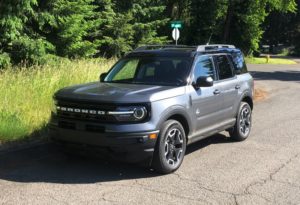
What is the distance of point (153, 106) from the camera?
6480 mm

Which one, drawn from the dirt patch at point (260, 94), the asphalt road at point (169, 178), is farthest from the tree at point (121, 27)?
the asphalt road at point (169, 178)

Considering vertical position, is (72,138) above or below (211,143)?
above

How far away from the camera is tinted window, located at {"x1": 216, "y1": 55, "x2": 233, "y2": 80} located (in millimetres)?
8445

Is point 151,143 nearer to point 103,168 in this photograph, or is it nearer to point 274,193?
point 103,168

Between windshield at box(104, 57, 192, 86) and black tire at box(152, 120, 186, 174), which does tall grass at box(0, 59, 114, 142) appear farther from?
black tire at box(152, 120, 186, 174)

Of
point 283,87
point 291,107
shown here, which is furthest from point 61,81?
point 283,87

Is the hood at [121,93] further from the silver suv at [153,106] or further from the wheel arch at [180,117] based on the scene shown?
the wheel arch at [180,117]

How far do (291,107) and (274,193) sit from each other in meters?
8.54

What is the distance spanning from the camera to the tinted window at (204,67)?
7.71 meters

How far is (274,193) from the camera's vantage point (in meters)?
5.99

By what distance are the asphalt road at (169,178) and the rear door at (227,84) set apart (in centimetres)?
67

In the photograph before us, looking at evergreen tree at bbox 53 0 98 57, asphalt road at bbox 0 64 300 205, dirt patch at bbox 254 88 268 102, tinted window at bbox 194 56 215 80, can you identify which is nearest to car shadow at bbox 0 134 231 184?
asphalt road at bbox 0 64 300 205

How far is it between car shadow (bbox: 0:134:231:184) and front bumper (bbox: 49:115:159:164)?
365mm

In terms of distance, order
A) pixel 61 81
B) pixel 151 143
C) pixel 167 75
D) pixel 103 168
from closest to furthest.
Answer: pixel 151 143, pixel 103 168, pixel 167 75, pixel 61 81
